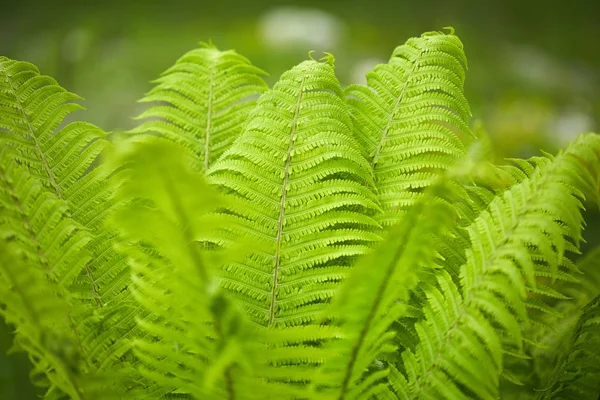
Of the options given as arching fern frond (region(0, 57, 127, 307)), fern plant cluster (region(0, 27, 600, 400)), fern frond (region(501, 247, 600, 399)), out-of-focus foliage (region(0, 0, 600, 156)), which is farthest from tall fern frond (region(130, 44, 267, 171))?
out-of-focus foliage (region(0, 0, 600, 156))

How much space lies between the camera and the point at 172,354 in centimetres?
37

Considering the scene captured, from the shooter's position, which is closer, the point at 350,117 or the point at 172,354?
the point at 172,354

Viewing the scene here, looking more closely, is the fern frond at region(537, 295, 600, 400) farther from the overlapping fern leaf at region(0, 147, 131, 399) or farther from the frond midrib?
the overlapping fern leaf at region(0, 147, 131, 399)

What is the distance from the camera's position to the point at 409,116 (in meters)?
0.58

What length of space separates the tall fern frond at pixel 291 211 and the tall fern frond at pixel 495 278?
0.33 ft

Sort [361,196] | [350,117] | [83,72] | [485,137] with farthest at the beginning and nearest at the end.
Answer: [83,72], [485,137], [350,117], [361,196]

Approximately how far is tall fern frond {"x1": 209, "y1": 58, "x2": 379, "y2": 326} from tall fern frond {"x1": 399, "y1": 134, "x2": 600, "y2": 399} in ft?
0.33

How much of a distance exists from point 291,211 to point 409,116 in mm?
193

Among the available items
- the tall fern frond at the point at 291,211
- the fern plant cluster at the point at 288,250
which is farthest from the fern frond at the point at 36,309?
the tall fern frond at the point at 291,211

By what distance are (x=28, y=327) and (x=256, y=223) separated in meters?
0.21

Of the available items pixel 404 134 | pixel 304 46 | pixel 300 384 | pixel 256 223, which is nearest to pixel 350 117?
pixel 404 134

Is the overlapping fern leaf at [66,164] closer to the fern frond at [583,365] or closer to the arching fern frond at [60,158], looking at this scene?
the arching fern frond at [60,158]

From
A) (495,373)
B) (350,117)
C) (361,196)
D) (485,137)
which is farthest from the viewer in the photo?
(485,137)

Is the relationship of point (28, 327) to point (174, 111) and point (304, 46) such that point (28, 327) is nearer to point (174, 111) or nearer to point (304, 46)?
point (174, 111)
